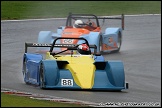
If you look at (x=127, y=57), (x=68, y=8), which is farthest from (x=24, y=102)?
Result: (x=68, y=8)

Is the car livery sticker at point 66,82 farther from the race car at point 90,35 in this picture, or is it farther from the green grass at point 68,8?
the green grass at point 68,8

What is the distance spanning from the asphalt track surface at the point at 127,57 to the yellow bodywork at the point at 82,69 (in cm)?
29

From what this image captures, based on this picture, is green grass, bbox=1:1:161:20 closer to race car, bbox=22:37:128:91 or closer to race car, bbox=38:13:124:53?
race car, bbox=38:13:124:53

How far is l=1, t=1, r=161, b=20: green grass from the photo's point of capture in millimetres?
39719

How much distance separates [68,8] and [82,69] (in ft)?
90.9

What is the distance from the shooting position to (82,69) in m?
15.9

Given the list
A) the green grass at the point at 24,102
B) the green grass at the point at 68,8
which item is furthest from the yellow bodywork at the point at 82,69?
the green grass at the point at 68,8

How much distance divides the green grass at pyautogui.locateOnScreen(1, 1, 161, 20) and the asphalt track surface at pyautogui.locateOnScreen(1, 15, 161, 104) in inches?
97.4

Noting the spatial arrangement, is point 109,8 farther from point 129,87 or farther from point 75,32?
point 129,87

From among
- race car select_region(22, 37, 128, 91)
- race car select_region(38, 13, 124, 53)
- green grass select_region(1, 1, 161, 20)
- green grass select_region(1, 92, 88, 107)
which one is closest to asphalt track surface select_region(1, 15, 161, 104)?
race car select_region(22, 37, 128, 91)

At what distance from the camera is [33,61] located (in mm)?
16859

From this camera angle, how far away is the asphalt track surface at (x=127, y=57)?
15125 mm

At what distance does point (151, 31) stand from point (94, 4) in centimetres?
1255

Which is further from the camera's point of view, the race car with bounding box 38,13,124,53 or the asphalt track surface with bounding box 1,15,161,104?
the race car with bounding box 38,13,124,53
